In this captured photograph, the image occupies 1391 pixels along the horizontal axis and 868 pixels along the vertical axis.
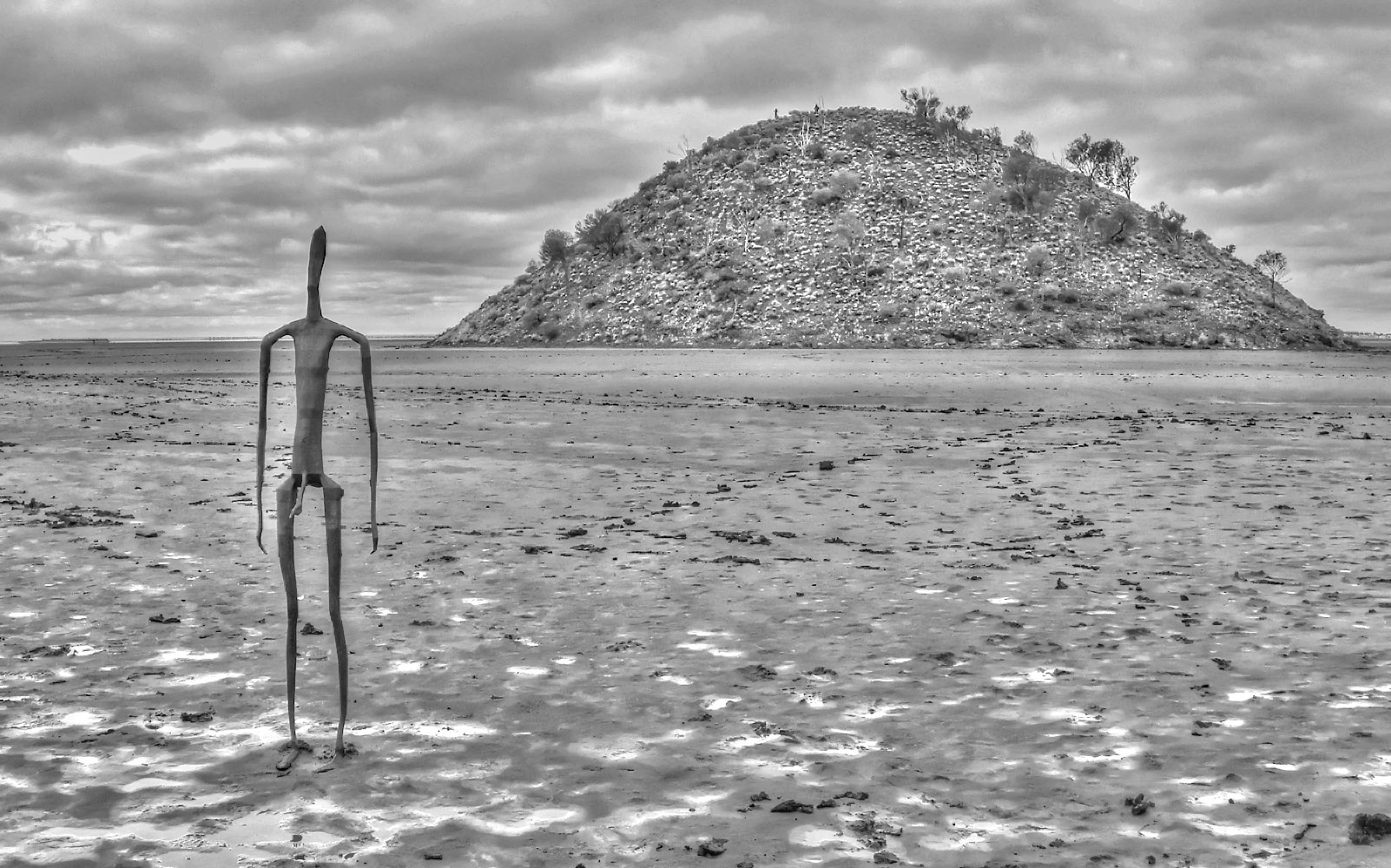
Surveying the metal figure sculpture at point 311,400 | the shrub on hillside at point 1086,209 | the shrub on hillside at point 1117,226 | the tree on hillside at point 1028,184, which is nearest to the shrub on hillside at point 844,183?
the tree on hillside at point 1028,184

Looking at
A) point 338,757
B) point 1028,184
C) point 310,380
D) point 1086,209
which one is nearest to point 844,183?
point 1028,184

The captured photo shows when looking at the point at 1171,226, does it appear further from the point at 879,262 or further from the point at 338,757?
the point at 338,757

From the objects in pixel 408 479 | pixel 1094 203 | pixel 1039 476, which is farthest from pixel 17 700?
pixel 1094 203

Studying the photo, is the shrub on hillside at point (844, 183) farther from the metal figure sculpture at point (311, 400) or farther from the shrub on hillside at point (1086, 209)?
the metal figure sculpture at point (311, 400)

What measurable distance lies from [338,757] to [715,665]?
2.77 meters

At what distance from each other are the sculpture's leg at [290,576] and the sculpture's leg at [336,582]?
0.16m

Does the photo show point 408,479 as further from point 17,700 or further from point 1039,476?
point 17,700

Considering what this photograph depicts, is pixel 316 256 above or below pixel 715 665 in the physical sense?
above

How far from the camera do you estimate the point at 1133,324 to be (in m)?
101

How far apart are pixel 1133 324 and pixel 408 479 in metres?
93.3

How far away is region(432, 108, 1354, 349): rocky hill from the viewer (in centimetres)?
10144

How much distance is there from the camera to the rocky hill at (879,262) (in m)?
101

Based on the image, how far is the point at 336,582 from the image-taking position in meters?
6.12

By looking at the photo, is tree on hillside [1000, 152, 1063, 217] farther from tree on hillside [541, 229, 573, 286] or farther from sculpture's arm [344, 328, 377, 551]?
sculpture's arm [344, 328, 377, 551]
